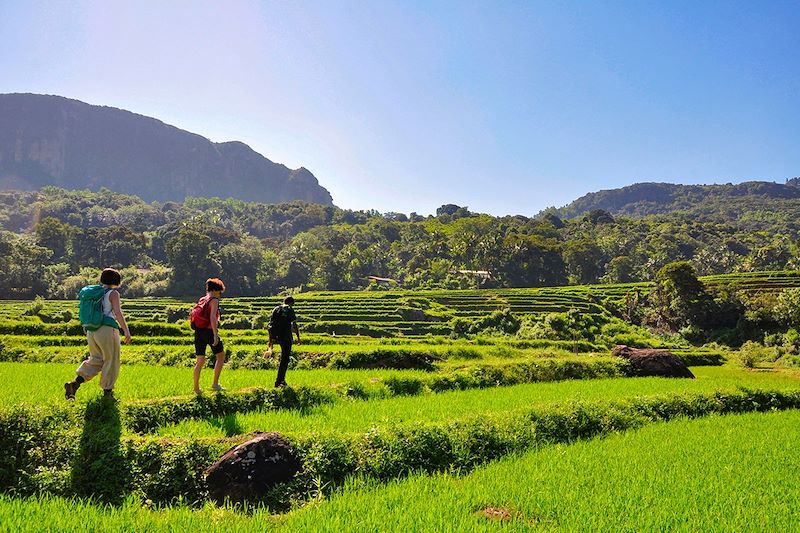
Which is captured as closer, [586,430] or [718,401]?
[586,430]

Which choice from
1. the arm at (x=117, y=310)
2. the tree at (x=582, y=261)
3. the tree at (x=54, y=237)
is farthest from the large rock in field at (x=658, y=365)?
the tree at (x=54, y=237)

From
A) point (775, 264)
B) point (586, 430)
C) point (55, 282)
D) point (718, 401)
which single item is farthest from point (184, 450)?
point (775, 264)

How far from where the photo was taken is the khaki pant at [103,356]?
7.38 metres

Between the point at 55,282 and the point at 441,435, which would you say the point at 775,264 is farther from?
the point at 55,282

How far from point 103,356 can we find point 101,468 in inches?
104

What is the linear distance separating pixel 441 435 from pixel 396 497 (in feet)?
6.31

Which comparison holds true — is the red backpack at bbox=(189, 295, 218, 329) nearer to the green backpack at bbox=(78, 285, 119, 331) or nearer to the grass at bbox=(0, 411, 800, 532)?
the green backpack at bbox=(78, 285, 119, 331)

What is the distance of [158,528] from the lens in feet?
12.9

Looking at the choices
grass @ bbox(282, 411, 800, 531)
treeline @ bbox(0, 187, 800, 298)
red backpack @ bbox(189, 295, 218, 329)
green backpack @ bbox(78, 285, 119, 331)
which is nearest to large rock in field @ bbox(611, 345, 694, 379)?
grass @ bbox(282, 411, 800, 531)

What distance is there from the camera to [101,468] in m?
5.36

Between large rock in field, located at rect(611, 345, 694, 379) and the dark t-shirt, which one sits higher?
the dark t-shirt

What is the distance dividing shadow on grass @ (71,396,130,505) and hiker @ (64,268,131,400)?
6.05 feet

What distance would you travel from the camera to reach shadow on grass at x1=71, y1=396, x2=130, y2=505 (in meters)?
5.23

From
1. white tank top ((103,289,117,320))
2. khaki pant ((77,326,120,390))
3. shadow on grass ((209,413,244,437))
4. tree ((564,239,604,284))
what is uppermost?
tree ((564,239,604,284))
